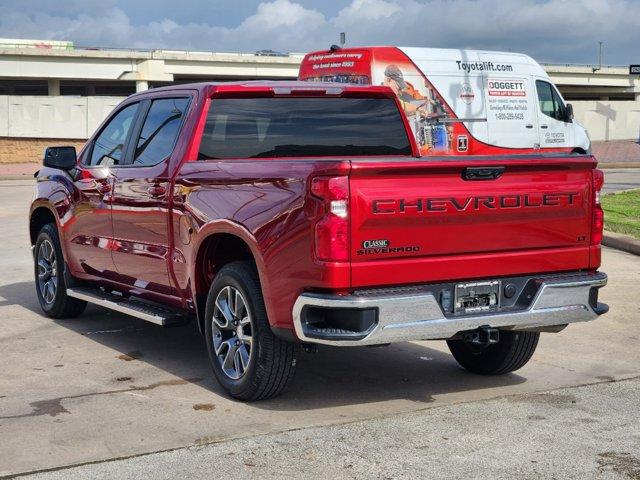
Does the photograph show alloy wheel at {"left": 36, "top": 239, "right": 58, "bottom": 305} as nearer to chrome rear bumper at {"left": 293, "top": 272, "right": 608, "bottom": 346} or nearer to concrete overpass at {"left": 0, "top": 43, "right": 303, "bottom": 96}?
chrome rear bumper at {"left": 293, "top": 272, "right": 608, "bottom": 346}

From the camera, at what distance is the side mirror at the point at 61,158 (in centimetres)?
817

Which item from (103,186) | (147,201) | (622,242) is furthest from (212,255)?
(622,242)

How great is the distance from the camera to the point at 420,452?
5.08 metres

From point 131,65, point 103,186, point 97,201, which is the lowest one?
point 97,201

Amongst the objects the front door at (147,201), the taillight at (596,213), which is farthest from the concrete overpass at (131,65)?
the taillight at (596,213)

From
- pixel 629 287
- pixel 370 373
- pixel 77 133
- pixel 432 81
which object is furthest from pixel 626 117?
pixel 370 373

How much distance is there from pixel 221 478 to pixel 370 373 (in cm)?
235

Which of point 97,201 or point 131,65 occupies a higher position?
point 131,65

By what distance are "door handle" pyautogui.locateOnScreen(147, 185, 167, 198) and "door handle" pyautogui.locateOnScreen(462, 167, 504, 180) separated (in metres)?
2.17

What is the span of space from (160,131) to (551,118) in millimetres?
14998

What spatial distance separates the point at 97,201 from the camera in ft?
25.9

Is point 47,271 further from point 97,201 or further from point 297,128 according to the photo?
point 297,128

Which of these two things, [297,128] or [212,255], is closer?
[212,255]

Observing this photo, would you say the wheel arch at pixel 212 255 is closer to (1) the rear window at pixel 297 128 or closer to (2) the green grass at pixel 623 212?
(1) the rear window at pixel 297 128
